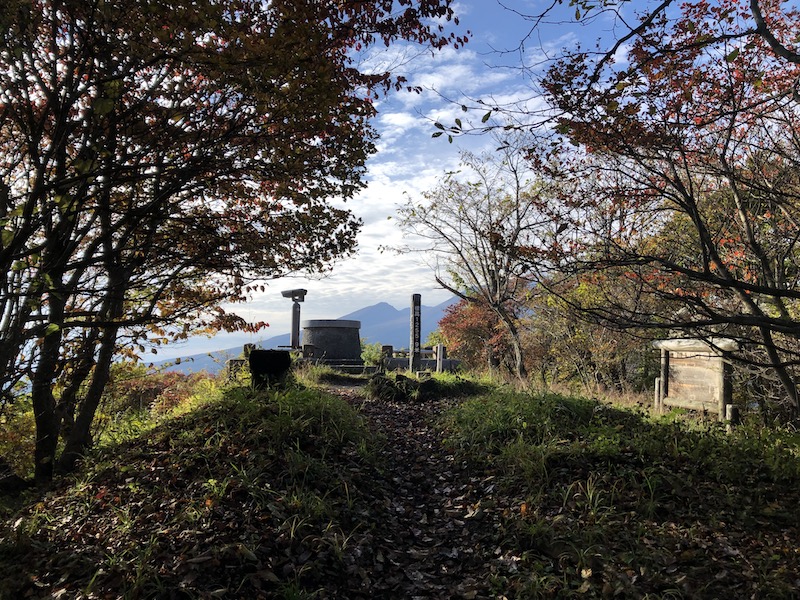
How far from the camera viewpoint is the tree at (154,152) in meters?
3.86

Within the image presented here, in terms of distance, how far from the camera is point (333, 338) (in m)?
20.5

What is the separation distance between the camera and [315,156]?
6465mm

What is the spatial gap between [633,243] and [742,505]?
727 centimetres

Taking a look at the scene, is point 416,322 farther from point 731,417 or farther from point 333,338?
point 731,417

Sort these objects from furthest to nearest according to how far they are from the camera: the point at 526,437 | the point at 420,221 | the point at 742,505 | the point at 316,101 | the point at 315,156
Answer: the point at 420,221 < the point at 526,437 < the point at 315,156 < the point at 742,505 < the point at 316,101

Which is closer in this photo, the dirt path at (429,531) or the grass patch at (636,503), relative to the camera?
the grass patch at (636,503)

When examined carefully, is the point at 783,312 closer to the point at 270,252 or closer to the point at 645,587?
the point at 645,587

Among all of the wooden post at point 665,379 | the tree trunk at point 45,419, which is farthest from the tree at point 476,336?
the tree trunk at point 45,419

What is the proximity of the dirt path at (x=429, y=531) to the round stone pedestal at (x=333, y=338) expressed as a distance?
41.8 feet

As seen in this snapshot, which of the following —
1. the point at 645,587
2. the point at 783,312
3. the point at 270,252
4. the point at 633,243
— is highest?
the point at 633,243

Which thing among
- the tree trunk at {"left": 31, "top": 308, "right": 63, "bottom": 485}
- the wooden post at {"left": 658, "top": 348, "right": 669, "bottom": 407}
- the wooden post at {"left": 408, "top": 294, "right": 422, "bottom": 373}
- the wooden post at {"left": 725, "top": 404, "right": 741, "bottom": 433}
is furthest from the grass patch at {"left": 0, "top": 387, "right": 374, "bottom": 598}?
the wooden post at {"left": 408, "top": 294, "right": 422, "bottom": 373}

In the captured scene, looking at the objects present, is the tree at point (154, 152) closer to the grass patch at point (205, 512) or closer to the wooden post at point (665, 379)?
the grass patch at point (205, 512)

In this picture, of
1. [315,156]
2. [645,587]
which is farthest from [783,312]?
[315,156]

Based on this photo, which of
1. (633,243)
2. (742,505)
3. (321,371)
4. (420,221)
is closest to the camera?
(742,505)
